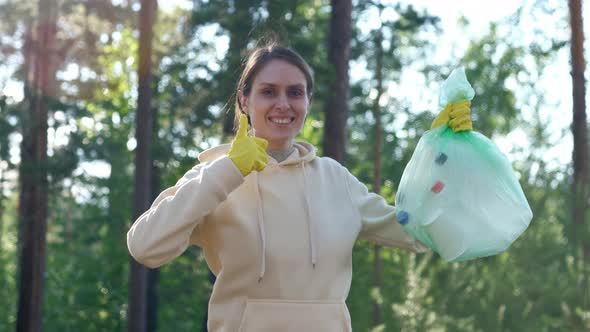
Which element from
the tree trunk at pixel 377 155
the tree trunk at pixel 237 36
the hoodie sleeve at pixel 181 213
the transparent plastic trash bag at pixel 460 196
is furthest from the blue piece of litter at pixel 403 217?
the tree trunk at pixel 377 155

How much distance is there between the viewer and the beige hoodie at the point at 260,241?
113 inches

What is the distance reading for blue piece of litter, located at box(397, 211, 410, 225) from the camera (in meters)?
3.14

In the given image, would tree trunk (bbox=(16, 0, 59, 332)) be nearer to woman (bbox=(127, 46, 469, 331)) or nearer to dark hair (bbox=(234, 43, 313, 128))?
dark hair (bbox=(234, 43, 313, 128))

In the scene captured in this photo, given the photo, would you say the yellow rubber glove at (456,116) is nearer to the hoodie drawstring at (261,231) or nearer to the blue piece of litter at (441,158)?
the blue piece of litter at (441,158)

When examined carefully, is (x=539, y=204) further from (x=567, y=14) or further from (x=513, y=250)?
(x=567, y=14)

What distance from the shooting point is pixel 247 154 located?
2.92 meters

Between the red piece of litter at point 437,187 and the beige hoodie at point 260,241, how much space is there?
1.02 ft

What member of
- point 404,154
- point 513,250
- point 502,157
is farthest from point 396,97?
point 502,157

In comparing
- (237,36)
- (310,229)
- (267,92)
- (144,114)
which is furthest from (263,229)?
(144,114)

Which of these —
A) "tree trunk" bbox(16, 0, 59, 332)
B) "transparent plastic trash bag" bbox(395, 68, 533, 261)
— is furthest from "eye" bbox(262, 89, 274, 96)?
"tree trunk" bbox(16, 0, 59, 332)

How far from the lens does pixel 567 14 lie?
13.9m

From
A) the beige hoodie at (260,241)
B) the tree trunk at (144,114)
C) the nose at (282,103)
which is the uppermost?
the tree trunk at (144,114)

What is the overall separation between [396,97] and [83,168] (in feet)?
26.2

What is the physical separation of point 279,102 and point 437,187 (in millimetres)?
638
